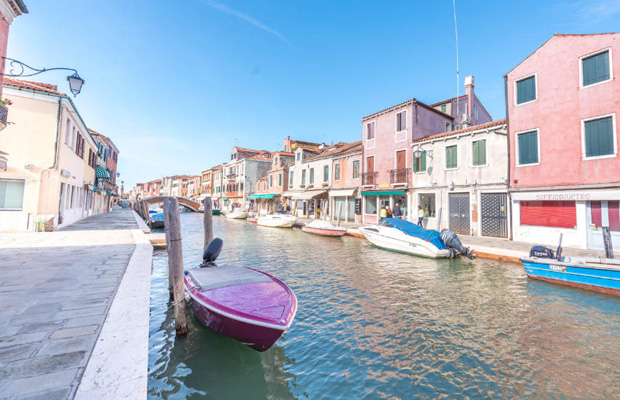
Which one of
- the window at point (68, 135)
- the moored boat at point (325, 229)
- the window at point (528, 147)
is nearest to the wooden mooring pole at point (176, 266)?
the window at point (68, 135)

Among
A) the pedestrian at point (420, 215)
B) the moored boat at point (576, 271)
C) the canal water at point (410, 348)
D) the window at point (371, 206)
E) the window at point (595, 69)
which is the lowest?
the canal water at point (410, 348)

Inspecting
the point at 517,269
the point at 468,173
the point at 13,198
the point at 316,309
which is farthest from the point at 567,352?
the point at 13,198

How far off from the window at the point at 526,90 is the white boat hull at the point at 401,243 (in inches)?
357

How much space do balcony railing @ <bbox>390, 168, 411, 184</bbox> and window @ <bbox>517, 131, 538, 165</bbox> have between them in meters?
6.58

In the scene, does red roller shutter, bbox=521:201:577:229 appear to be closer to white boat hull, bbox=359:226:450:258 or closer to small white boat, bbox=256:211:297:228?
white boat hull, bbox=359:226:450:258

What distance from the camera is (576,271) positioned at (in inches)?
310

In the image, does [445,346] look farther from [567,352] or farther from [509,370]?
[567,352]

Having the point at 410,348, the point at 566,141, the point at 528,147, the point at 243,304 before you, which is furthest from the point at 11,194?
the point at 566,141

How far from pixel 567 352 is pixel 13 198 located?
18705 millimetres

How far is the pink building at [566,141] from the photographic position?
1140 centimetres

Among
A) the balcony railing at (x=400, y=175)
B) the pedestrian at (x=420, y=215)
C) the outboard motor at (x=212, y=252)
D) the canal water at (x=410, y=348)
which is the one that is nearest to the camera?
the canal water at (x=410, y=348)

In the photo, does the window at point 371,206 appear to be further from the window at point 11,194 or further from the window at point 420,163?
the window at point 11,194

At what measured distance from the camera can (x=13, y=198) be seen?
39.4 feet

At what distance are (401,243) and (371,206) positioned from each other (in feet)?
31.5
